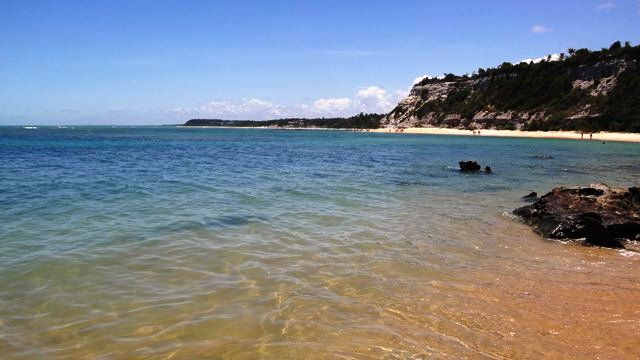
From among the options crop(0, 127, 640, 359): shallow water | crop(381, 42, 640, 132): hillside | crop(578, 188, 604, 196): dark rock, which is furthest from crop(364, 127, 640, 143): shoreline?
crop(0, 127, 640, 359): shallow water

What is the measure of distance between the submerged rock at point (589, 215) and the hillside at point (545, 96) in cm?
7803

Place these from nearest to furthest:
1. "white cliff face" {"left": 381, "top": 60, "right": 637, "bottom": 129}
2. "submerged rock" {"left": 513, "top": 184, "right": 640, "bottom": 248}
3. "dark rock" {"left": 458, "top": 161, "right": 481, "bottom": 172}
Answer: "submerged rock" {"left": 513, "top": 184, "right": 640, "bottom": 248} < "dark rock" {"left": 458, "top": 161, "right": 481, "bottom": 172} < "white cliff face" {"left": 381, "top": 60, "right": 637, "bottom": 129}

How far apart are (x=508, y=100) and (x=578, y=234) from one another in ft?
401

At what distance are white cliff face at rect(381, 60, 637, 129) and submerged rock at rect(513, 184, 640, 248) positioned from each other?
9026cm

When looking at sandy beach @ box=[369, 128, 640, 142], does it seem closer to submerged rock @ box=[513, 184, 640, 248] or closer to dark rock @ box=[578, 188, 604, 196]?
dark rock @ box=[578, 188, 604, 196]

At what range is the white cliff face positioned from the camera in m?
100

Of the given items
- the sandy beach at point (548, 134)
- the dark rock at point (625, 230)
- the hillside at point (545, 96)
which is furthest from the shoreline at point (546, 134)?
the dark rock at point (625, 230)

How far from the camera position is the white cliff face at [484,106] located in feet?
329

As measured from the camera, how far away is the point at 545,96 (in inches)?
4454

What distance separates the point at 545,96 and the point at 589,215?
114079 millimetres

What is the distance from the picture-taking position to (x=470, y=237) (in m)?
11.7

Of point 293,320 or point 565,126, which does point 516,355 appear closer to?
point 293,320

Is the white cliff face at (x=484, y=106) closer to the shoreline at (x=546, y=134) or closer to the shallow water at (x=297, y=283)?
the shoreline at (x=546, y=134)

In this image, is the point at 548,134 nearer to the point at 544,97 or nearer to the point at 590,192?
the point at 544,97
